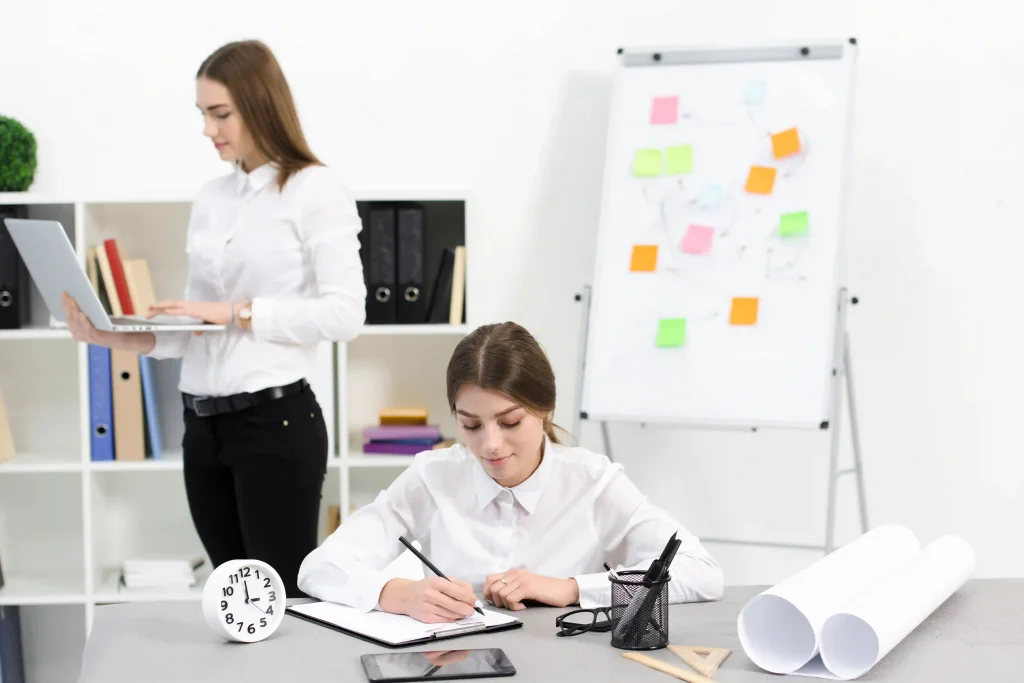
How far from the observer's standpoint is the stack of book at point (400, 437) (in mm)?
3066

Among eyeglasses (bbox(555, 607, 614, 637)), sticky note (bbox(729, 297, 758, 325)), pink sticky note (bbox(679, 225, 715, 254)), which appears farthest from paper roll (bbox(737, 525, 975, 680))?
pink sticky note (bbox(679, 225, 715, 254))

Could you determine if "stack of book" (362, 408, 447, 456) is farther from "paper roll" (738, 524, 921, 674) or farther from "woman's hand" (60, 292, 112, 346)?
"paper roll" (738, 524, 921, 674)

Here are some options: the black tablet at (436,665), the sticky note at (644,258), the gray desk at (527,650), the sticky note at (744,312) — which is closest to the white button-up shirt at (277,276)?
the gray desk at (527,650)

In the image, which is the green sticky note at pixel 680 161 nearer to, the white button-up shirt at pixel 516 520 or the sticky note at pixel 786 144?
the sticky note at pixel 786 144

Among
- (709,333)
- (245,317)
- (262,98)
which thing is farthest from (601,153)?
(245,317)

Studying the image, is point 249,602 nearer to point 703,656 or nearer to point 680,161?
point 703,656

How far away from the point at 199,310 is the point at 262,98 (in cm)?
41

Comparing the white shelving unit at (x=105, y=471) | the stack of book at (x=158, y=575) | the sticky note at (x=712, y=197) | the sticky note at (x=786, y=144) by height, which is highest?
the sticky note at (x=786, y=144)

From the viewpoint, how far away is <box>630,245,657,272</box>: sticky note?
291 centimetres

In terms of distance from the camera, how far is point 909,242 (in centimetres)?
324

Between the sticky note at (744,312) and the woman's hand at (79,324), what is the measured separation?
1.50 meters

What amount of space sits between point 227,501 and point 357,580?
2.13ft

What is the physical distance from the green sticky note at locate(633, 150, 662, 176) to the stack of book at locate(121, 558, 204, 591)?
1.63 meters

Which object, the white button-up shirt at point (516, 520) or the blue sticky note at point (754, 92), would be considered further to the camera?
the blue sticky note at point (754, 92)
